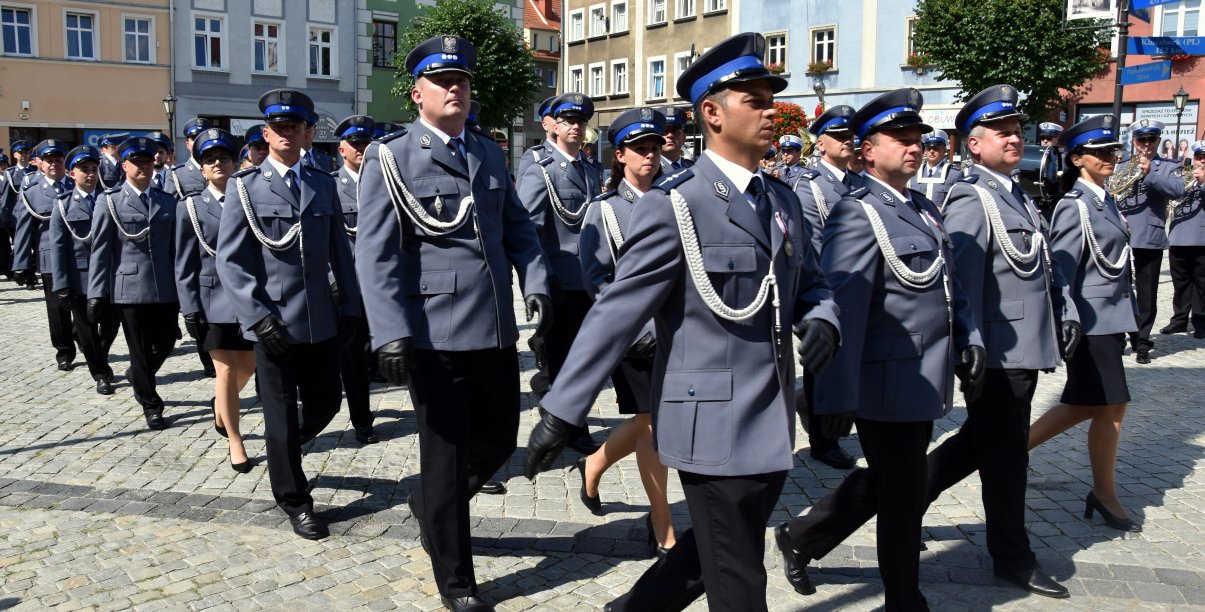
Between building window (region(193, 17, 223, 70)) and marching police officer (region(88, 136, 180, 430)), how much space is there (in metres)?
31.2

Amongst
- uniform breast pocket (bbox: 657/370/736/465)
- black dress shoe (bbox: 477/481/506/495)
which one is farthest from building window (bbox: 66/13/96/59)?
uniform breast pocket (bbox: 657/370/736/465)

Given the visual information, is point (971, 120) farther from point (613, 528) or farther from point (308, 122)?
point (308, 122)

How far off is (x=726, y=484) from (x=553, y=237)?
12.7 ft

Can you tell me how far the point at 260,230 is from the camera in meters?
5.72

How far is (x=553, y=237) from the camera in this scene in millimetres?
6969

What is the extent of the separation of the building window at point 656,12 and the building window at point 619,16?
201cm

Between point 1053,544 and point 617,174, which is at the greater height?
point 617,174

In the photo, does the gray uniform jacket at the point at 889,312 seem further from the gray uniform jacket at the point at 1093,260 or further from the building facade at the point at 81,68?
the building facade at the point at 81,68

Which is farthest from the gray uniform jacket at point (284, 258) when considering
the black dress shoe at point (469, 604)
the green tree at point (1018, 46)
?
the green tree at point (1018, 46)

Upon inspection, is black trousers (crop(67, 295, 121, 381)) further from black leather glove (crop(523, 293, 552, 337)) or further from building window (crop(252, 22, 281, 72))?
building window (crop(252, 22, 281, 72))

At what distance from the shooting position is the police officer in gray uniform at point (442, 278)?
14.3 feet

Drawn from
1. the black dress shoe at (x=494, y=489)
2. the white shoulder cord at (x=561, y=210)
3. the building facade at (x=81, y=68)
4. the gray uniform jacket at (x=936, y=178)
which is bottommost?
the black dress shoe at (x=494, y=489)

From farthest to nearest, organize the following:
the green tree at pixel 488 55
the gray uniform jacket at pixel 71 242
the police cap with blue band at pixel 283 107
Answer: the green tree at pixel 488 55, the gray uniform jacket at pixel 71 242, the police cap with blue band at pixel 283 107

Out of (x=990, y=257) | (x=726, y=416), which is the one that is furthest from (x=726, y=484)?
(x=990, y=257)
